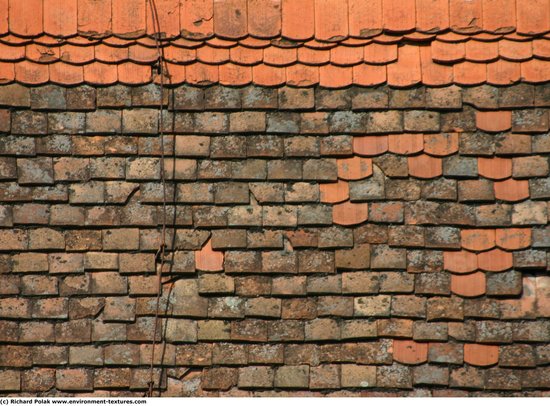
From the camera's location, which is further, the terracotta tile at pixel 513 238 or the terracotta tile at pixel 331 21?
the terracotta tile at pixel 331 21

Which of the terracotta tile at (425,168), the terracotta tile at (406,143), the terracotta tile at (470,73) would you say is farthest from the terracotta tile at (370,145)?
the terracotta tile at (470,73)

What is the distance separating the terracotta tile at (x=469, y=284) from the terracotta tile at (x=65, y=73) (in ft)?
8.22

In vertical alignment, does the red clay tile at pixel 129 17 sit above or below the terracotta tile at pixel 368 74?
above

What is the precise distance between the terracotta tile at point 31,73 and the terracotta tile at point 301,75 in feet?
4.75

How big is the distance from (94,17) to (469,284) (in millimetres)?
2718

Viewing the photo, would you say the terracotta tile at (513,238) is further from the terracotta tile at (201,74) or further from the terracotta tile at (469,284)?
the terracotta tile at (201,74)

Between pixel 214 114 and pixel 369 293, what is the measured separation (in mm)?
1399

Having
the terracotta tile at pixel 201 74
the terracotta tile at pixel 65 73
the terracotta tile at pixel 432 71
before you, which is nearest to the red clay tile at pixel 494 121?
the terracotta tile at pixel 432 71

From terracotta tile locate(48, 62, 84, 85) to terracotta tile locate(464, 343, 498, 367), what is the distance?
2.78m

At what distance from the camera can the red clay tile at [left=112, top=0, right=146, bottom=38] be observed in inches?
214

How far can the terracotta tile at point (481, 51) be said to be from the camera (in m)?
5.43

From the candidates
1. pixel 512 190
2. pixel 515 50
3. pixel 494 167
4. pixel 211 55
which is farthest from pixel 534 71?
pixel 211 55

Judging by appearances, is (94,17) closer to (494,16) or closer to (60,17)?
(60,17)

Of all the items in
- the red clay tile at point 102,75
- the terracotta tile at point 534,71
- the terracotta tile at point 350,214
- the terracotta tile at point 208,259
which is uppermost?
the terracotta tile at point 534,71
